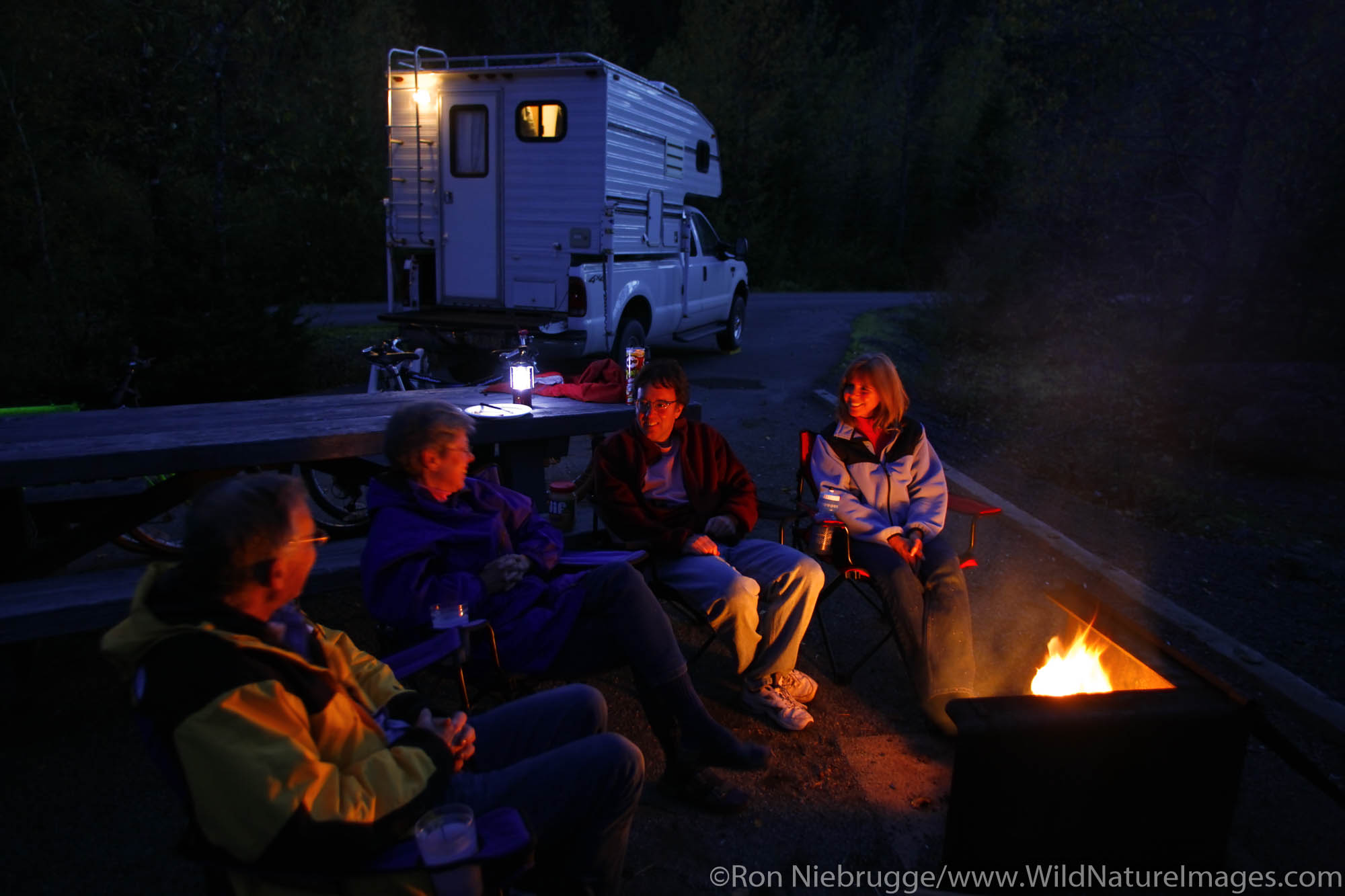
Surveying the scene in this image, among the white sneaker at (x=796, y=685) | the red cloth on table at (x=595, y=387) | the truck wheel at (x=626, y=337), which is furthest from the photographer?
A: the truck wheel at (x=626, y=337)

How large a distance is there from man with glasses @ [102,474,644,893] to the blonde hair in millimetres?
2051

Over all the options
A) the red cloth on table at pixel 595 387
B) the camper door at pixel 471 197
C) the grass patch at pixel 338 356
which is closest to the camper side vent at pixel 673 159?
the camper door at pixel 471 197

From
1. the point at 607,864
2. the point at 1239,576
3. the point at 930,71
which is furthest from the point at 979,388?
the point at 930,71

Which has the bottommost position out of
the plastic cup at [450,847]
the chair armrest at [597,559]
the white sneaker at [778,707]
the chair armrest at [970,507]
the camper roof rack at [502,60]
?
the white sneaker at [778,707]

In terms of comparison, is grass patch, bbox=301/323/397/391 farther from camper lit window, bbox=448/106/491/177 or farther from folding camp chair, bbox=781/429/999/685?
folding camp chair, bbox=781/429/999/685

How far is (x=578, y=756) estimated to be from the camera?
78.9 inches

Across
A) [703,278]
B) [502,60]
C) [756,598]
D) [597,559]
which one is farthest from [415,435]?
[703,278]

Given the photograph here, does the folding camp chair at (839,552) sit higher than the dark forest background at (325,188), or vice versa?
the dark forest background at (325,188)

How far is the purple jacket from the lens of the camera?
2.64 metres

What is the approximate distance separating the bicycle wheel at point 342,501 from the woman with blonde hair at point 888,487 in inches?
98.1

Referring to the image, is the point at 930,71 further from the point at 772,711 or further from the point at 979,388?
the point at 772,711

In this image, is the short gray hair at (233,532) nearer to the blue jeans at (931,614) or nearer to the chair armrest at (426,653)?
the chair armrest at (426,653)

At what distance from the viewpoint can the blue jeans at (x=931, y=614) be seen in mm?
3201

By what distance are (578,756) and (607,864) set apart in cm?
28
